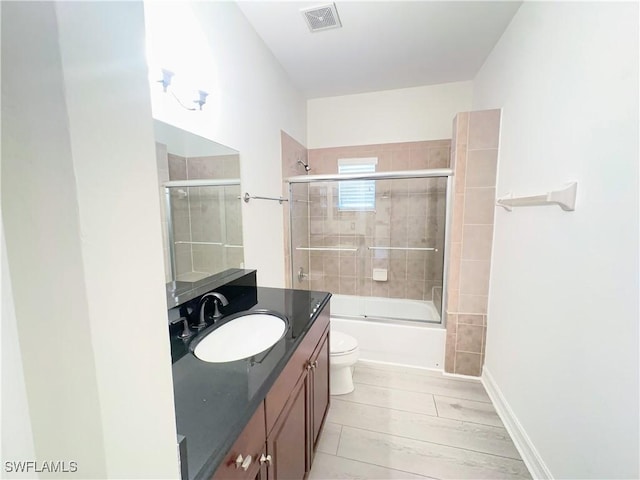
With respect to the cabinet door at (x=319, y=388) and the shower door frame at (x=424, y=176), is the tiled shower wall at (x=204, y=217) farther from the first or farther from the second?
the shower door frame at (x=424, y=176)

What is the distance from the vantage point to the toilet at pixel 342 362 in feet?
6.45

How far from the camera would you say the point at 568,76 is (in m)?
1.26

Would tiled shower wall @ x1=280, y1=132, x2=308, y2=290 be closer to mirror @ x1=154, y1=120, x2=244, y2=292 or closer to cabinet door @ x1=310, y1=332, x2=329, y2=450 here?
mirror @ x1=154, y1=120, x2=244, y2=292

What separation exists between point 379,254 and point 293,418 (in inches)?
91.2

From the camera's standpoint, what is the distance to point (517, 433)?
1.63m

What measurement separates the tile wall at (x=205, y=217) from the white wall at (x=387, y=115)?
175 centimetres

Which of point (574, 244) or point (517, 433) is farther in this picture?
point (517, 433)

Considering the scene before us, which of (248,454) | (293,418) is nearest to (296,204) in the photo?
(293,418)

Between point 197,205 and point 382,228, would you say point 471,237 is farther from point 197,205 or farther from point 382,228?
point 197,205

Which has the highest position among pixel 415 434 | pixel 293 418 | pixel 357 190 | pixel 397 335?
pixel 357 190

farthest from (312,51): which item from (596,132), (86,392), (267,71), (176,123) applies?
(86,392)

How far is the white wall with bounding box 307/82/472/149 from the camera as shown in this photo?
9.33 feet

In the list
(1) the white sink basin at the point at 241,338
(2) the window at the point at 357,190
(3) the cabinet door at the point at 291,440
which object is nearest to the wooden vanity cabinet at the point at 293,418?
(3) the cabinet door at the point at 291,440

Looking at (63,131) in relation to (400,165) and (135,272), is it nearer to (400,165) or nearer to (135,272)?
(135,272)
